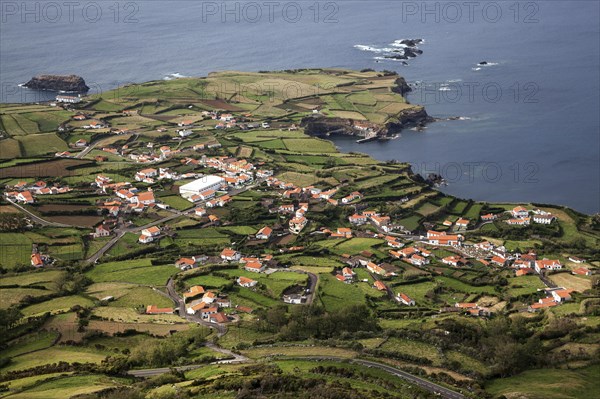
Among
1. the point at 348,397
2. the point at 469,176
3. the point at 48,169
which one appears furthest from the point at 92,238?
the point at 469,176

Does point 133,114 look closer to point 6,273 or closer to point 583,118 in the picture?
point 6,273

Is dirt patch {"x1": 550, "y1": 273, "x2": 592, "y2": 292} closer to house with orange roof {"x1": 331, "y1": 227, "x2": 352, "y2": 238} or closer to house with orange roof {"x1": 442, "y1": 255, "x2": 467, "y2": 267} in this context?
house with orange roof {"x1": 442, "y1": 255, "x2": 467, "y2": 267}

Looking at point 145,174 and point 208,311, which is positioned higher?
point 145,174

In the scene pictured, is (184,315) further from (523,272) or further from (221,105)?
(221,105)

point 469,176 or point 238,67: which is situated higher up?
point 238,67

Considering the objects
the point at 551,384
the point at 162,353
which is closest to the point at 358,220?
the point at 162,353

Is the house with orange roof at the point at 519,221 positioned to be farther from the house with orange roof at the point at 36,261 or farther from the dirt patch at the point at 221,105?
the dirt patch at the point at 221,105

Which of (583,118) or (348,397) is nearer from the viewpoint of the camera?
(348,397)
